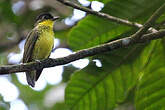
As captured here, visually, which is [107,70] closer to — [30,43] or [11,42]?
[30,43]

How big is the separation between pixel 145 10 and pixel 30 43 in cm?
166

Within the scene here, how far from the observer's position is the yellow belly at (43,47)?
13.4ft

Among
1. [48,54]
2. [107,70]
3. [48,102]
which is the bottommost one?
[48,102]

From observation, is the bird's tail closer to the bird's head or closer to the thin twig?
the bird's head

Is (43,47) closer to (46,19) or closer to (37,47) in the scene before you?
(37,47)

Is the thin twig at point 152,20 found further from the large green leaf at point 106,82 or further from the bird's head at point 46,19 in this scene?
the bird's head at point 46,19

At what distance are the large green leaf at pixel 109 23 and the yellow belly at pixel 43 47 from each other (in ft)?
2.90

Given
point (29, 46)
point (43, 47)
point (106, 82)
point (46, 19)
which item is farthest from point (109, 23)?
point (46, 19)

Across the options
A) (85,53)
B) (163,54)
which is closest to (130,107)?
(163,54)

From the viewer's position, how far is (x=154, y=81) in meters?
2.90

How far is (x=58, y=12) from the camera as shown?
17.8 feet

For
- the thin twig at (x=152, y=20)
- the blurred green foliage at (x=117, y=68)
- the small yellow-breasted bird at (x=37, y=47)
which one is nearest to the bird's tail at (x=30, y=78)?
the small yellow-breasted bird at (x=37, y=47)

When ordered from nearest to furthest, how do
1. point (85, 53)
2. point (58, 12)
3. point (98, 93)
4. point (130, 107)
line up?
point (85, 53), point (98, 93), point (130, 107), point (58, 12)

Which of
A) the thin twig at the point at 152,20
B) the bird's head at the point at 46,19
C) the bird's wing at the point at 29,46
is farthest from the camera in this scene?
the bird's head at the point at 46,19
